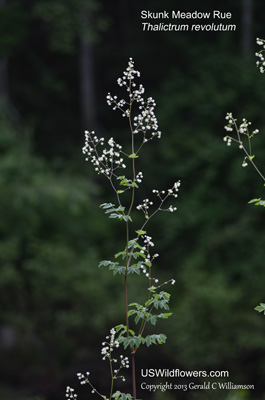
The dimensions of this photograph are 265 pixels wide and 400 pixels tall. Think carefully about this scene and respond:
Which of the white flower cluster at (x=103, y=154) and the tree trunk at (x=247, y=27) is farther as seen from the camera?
the tree trunk at (x=247, y=27)

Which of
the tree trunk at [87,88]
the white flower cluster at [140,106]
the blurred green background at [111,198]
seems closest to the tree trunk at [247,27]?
the blurred green background at [111,198]

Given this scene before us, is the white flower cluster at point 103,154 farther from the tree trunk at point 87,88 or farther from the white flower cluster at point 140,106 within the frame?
the tree trunk at point 87,88

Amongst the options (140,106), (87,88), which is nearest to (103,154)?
(140,106)

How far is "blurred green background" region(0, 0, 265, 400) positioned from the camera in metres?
8.22

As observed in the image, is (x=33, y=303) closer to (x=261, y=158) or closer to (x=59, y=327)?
(x=59, y=327)

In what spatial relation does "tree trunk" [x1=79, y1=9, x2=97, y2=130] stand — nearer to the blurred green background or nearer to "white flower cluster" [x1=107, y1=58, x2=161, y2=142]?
the blurred green background

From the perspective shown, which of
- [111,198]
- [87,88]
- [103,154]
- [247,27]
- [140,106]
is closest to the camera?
[140,106]

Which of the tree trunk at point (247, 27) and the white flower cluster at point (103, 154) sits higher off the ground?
the tree trunk at point (247, 27)

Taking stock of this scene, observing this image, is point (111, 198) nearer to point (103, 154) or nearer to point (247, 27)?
point (247, 27)

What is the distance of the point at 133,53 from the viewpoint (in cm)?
1267

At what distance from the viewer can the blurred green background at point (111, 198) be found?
8219mm

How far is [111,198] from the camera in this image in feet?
39.3

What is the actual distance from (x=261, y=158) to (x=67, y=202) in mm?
3307

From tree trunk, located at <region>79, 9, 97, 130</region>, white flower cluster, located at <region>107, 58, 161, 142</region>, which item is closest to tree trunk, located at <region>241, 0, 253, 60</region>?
tree trunk, located at <region>79, 9, 97, 130</region>
